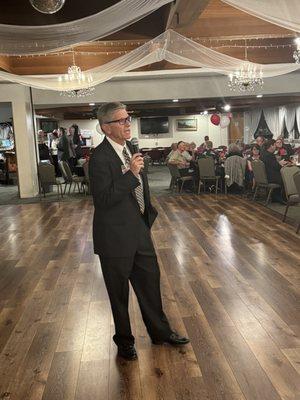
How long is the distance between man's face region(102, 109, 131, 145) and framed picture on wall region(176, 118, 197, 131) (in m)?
18.3

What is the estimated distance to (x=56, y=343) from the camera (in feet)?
9.54

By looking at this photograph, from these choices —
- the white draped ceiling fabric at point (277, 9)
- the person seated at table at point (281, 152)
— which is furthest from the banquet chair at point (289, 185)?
the white draped ceiling fabric at point (277, 9)

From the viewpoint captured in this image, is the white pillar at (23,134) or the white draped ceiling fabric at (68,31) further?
the white pillar at (23,134)

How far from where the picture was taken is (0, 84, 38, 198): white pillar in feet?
33.1

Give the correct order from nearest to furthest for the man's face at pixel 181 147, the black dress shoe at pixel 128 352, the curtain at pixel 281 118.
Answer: the black dress shoe at pixel 128 352 < the man's face at pixel 181 147 < the curtain at pixel 281 118

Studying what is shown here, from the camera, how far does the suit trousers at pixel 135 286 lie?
250 cm

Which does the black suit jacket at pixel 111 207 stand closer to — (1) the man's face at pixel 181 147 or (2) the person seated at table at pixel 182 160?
(2) the person seated at table at pixel 182 160

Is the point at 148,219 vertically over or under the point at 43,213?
over

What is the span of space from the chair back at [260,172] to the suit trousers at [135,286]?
219 inches

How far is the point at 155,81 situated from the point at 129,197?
8.71 metres

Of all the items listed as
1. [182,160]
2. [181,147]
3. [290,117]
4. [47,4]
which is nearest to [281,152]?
[182,160]

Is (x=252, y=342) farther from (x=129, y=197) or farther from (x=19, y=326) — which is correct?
(x=19, y=326)

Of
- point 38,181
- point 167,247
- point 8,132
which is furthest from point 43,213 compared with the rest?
point 8,132

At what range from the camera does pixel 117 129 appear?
2.42 meters
